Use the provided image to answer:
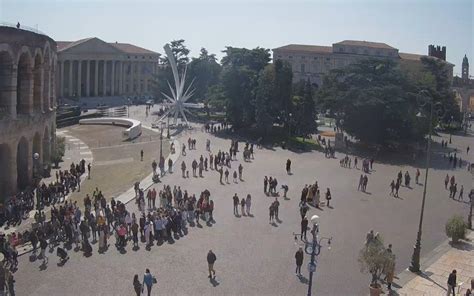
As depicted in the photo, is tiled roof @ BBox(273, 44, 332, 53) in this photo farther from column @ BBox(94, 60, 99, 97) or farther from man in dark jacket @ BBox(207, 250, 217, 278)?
man in dark jacket @ BBox(207, 250, 217, 278)

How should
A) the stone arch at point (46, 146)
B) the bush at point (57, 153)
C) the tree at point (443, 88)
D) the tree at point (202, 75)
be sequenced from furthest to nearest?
1. the tree at point (202, 75)
2. the tree at point (443, 88)
3. the bush at point (57, 153)
4. the stone arch at point (46, 146)

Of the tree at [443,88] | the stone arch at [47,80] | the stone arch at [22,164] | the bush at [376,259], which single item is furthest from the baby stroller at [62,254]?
the tree at [443,88]

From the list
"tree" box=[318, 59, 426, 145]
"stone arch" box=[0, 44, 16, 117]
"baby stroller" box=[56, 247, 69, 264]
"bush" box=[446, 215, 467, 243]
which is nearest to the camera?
"baby stroller" box=[56, 247, 69, 264]

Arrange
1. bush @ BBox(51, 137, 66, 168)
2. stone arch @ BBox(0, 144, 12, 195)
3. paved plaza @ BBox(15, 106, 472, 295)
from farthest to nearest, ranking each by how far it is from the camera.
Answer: bush @ BBox(51, 137, 66, 168), stone arch @ BBox(0, 144, 12, 195), paved plaza @ BBox(15, 106, 472, 295)

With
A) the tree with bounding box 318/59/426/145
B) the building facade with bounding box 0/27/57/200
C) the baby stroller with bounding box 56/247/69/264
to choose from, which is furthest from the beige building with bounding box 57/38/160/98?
Result: the baby stroller with bounding box 56/247/69/264

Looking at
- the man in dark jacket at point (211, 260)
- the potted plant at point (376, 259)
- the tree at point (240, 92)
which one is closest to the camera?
the potted plant at point (376, 259)

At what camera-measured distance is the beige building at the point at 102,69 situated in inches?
3595

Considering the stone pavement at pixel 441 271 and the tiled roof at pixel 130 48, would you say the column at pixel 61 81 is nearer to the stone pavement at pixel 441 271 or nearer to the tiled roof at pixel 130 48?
the tiled roof at pixel 130 48

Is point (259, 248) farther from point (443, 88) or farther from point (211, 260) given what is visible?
point (443, 88)

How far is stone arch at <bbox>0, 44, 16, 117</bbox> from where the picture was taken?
3034 centimetres

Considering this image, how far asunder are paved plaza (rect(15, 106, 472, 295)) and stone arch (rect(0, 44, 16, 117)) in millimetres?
10071

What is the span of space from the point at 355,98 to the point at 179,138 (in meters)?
17.6

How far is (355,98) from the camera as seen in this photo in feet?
163

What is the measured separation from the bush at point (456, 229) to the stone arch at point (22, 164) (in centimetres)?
2548
